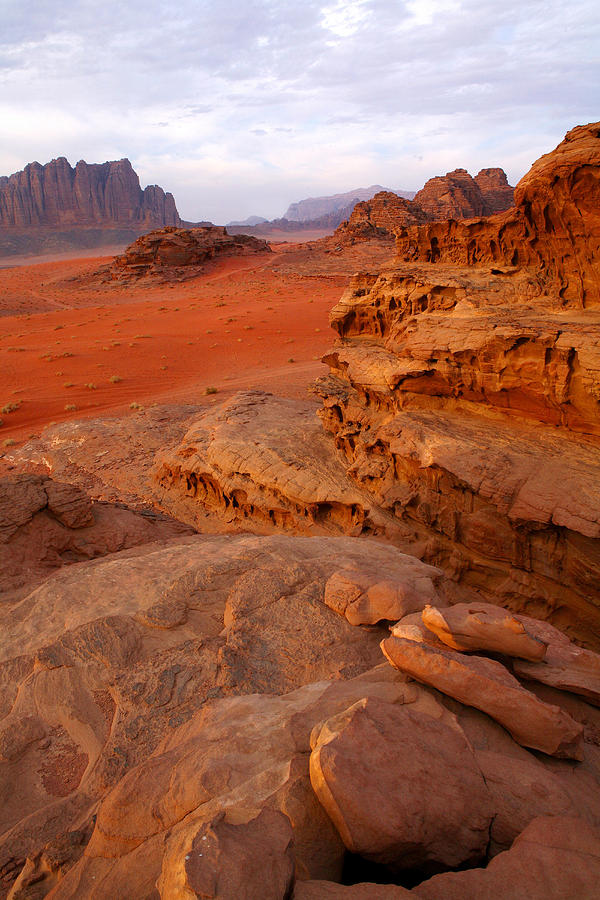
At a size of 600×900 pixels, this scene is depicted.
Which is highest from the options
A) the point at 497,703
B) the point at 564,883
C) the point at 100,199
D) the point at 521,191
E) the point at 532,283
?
the point at 100,199

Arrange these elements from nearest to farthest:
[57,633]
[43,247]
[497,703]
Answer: [497,703]
[57,633]
[43,247]

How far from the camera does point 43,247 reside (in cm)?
8138

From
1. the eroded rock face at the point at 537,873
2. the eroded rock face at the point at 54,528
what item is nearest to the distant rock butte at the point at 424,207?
the eroded rock face at the point at 54,528

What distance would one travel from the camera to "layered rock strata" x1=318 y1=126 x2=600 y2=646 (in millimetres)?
4961

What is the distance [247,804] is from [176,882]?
0.49m

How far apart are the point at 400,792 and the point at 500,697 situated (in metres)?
0.79

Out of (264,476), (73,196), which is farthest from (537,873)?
(73,196)

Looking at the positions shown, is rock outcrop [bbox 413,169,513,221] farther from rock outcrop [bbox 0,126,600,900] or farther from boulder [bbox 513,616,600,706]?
boulder [bbox 513,616,600,706]

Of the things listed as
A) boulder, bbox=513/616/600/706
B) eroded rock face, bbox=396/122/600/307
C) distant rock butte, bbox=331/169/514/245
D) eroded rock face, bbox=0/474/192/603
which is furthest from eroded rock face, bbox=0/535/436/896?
distant rock butte, bbox=331/169/514/245

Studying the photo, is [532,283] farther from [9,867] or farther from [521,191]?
[9,867]

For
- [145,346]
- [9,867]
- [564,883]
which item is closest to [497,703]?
[564,883]

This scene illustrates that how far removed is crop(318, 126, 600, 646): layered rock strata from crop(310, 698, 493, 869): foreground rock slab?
3338 millimetres

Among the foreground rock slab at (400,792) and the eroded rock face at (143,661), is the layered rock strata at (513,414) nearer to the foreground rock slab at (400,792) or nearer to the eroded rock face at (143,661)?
the eroded rock face at (143,661)

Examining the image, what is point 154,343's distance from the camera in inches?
827
